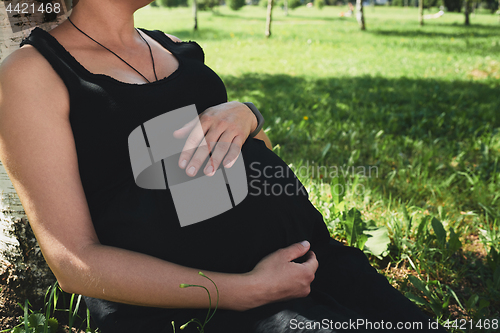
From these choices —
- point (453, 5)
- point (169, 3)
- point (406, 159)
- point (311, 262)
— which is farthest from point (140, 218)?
point (453, 5)

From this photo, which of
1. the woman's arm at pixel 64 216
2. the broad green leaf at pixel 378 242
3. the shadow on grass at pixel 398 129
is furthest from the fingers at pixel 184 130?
the shadow on grass at pixel 398 129

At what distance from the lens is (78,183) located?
3.59ft

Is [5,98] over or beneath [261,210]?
over

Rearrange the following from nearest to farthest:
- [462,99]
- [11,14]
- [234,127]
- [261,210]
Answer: [261,210] → [234,127] → [11,14] → [462,99]

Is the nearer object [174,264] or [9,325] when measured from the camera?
[174,264]

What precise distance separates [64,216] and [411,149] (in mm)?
3639

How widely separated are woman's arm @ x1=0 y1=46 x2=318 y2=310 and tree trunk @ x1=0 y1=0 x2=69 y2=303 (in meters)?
0.50

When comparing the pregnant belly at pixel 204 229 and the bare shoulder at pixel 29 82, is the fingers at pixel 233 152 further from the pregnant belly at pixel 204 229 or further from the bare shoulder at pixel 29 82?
the bare shoulder at pixel 29 82

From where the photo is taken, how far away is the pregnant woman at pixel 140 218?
3.40ft

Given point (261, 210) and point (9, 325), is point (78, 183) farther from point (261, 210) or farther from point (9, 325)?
point (9, 325)

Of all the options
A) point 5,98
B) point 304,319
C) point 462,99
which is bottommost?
point 462,99

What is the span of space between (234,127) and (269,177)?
227mm

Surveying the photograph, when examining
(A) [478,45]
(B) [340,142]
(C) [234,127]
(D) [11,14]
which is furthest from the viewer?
(A) [478,45]

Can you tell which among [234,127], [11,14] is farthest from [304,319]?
[11,14]
